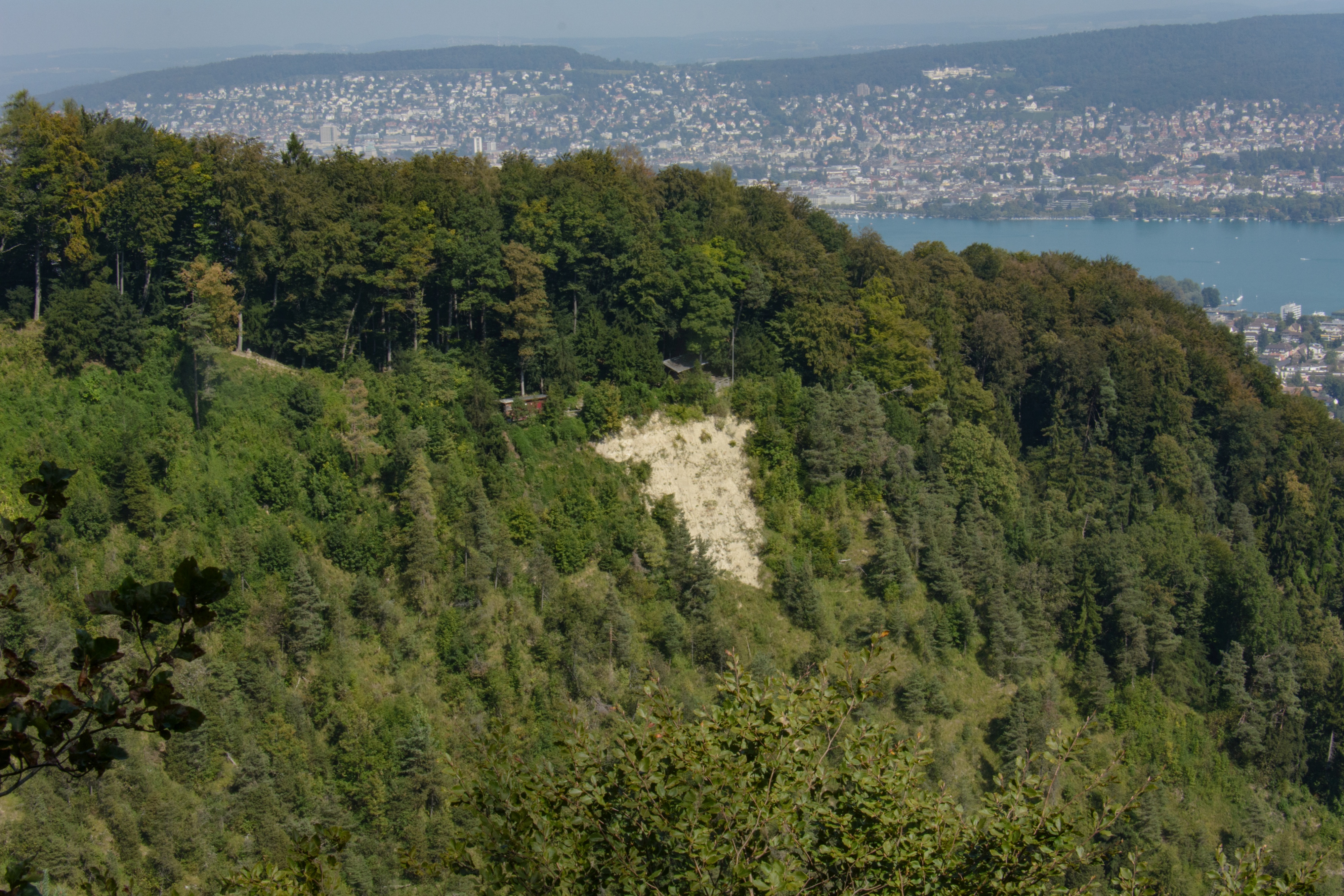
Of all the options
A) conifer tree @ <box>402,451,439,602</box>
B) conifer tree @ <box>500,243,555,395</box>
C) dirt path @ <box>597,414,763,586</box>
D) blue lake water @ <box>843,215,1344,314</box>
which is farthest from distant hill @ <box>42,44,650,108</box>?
conifer tree @ <box>402,451,439,602</box>

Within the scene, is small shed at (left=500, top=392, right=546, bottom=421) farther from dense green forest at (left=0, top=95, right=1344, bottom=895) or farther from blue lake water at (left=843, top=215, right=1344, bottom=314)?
blue lake water at (left=843, top=215, right=1344, bottom=314)

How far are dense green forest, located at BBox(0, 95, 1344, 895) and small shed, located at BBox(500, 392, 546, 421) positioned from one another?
0.56 metres

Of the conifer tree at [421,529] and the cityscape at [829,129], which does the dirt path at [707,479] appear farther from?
the cityscape at [829,129]

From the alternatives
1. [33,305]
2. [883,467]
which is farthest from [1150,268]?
[33,305]

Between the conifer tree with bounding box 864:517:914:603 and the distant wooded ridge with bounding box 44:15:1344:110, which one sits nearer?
the conifer tree with bounding box 864:517:914:603

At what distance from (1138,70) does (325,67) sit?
5646 inches

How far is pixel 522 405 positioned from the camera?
1105 inches

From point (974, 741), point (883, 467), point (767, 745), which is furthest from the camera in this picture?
point (883, 467)

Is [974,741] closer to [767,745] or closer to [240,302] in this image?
[767,745]

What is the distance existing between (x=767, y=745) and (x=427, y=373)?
20821mm

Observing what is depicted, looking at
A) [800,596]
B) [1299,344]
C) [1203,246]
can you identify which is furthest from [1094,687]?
[1203,246]

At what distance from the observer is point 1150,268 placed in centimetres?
9700

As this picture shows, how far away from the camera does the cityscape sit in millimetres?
123000

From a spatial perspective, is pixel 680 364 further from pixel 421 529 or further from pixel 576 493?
pixel 421 529
